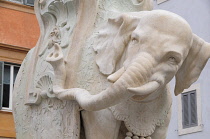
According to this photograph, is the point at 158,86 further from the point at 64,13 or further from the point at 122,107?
the point at 64,13

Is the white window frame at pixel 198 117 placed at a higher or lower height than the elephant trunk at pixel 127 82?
higher

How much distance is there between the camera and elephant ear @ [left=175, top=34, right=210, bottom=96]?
377cm

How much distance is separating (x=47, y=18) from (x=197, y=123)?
33.4 feet

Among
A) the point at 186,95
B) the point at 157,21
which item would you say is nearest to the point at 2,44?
the point at 186,95

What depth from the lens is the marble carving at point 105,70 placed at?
3.53m

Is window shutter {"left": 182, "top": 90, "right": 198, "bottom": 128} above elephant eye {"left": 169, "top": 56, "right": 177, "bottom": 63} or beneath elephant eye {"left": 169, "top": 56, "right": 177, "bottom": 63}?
above

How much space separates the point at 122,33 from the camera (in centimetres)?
380

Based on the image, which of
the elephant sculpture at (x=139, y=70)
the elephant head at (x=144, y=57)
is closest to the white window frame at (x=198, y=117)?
the elephant sculpture at (x=139, y=70)

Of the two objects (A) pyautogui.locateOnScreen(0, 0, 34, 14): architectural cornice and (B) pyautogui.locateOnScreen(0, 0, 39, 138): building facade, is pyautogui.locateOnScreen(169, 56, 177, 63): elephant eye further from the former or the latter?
(A) pyautogui.locateOnScreen(0, 0, 34, 14): architectural cornice

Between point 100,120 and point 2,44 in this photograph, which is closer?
point 100,120

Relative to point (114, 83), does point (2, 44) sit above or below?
above

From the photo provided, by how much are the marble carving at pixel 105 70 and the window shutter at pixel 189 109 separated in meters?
10.1

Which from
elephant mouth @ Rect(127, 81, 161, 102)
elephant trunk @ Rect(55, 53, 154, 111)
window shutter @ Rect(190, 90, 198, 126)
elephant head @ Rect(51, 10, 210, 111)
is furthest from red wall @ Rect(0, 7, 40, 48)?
elephant mouth @ Rect(127, 81, 161, 102)

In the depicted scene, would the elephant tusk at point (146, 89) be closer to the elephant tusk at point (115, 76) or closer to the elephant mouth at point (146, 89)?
the elephant mouth at point (146, 89)
